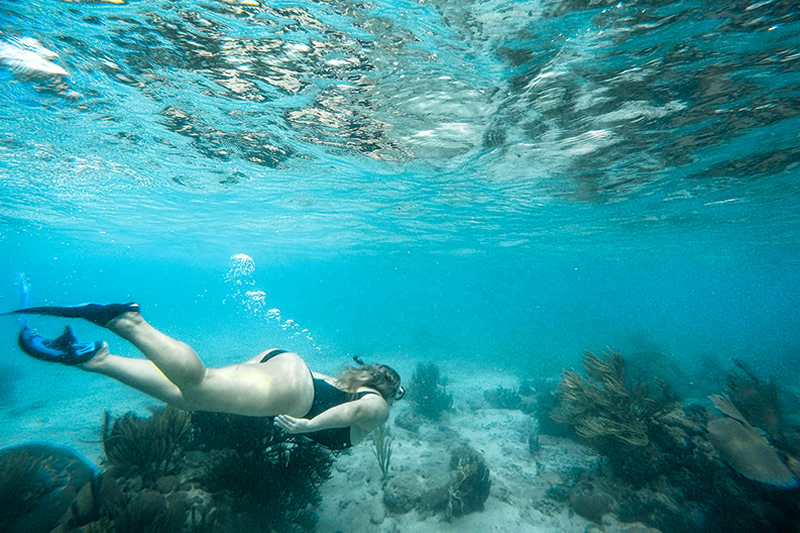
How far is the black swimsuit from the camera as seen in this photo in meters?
4.52

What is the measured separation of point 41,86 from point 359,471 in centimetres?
1331

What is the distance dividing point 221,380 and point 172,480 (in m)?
3.11

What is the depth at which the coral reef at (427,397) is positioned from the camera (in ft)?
48.8

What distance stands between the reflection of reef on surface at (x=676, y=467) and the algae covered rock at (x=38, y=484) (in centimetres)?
983

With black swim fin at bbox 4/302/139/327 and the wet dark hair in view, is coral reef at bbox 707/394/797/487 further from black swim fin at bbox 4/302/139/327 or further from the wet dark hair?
black swim fin at bbox 4/302/139/327

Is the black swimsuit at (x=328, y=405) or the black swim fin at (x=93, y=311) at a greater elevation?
the black swim fin at (x=93, y=311)

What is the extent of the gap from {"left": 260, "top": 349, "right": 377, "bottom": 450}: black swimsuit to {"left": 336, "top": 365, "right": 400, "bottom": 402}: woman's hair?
0.74ft

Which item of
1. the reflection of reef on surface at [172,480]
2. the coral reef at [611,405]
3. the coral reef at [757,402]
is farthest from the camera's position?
the coral reef at [757,402]

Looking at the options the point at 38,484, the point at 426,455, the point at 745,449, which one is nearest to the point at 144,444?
the point at 38,484

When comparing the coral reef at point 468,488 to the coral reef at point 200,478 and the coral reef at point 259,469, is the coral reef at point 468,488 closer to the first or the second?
the coral reef at point 200,478

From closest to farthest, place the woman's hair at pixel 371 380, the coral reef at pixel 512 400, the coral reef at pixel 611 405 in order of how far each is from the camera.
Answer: the woman's hair at pixel 371 380, the coral reef at pixel 611 405, the coral reef at pixel 512 400

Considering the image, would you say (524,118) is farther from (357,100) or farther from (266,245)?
(266,245)

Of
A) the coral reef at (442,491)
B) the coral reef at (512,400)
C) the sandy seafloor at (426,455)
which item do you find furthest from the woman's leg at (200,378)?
the coral reef at (512,400)

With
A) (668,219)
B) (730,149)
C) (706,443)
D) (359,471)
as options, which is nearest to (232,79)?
(359,471)
